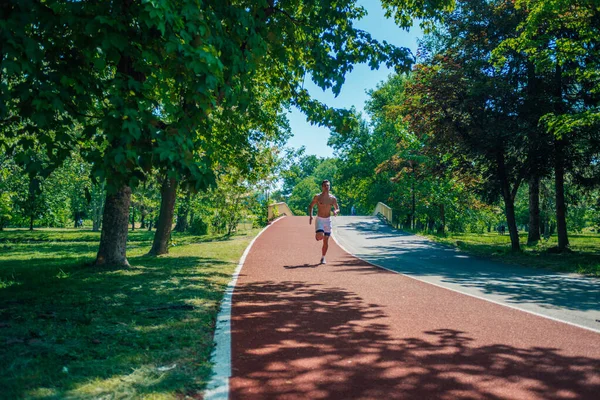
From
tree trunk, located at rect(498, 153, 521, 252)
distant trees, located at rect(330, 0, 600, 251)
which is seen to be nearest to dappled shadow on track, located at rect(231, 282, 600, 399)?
distant trees, located at rect(330, 0, 600, 251)

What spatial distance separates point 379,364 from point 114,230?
8039 millimetres

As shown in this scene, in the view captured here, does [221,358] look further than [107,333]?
No

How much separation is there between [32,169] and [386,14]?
10898mm

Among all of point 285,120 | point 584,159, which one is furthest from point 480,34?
point 285,120

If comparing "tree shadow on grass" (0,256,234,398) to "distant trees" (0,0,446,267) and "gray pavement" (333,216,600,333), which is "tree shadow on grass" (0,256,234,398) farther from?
"gray pavement" (333,216,600,333)

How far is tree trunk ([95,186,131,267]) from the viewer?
10531mm

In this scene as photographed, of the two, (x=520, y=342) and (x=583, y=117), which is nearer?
(x=520, y=342)

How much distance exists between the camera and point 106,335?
4.98 metres

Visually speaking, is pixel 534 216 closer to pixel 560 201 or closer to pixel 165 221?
pixel 560 201

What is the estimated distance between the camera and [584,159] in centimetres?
1755

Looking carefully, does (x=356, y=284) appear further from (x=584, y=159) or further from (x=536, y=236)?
(x=536, y=236)

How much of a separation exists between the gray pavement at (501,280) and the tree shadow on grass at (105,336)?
494cm

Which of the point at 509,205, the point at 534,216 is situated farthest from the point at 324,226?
the point at 534,216

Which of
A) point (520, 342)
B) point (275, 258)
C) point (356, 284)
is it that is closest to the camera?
point (520, 342)
